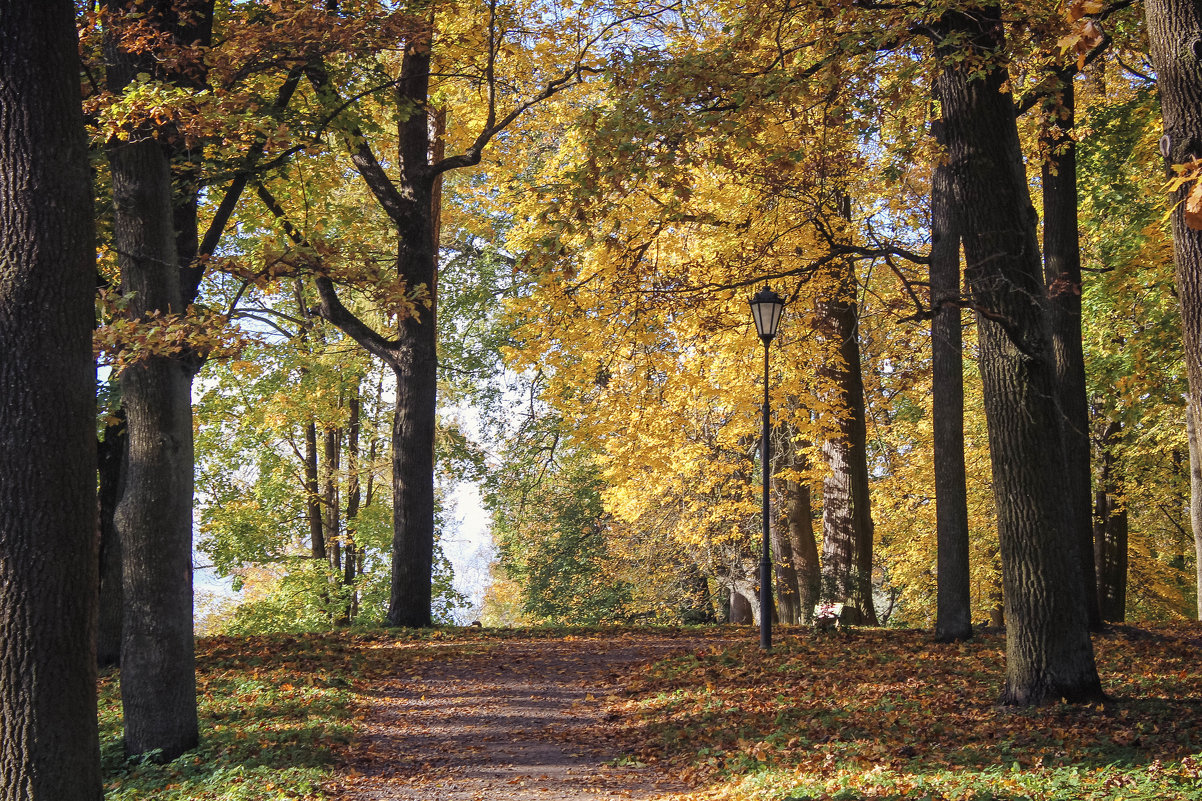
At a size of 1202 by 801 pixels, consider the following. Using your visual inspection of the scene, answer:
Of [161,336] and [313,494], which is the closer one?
[161,336]

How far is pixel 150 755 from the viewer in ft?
25.0

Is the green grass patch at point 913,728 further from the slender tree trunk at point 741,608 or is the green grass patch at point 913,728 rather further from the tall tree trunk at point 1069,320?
the slender tree trunk at point 741,608

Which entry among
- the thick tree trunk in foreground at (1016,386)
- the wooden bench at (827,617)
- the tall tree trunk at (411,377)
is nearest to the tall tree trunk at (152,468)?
the tall tree trunk at (411,377)

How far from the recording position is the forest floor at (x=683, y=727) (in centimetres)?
603

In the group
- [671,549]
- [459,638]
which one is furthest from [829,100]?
[671,549]

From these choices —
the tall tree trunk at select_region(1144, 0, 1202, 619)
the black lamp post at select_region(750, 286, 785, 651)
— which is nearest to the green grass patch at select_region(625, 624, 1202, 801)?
the black lamp post at select_region(750, 286, 785, 651)

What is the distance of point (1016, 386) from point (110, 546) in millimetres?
10417

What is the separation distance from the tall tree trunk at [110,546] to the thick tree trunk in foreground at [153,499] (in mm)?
3667

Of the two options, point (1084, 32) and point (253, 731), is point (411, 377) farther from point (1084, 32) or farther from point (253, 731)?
point (1084, 32)

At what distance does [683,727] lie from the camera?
27.0 ft

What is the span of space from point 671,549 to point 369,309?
28.9ft

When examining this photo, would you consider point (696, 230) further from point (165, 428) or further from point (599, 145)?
point (165, 428)

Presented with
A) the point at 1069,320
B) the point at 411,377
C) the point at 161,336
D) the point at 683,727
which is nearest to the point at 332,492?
the point at 411,377

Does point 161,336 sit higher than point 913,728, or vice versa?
point 161,336
